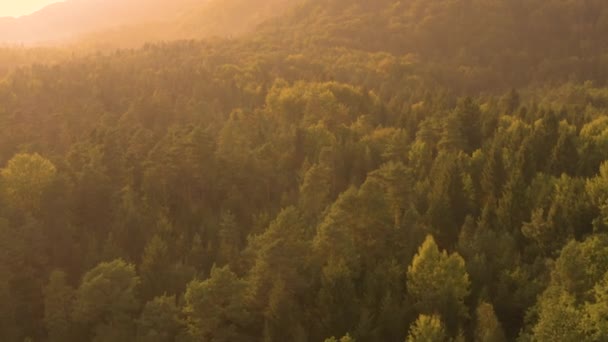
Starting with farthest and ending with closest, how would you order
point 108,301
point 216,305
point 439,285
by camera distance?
point 108,301
point 439,285
point 216,305

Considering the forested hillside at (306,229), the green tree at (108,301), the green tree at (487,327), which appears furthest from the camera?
the green tree at (108,301)

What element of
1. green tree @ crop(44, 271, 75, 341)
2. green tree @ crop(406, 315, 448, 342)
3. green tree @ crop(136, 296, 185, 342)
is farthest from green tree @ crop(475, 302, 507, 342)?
green tree @ crop(44, 271, 75, 341)

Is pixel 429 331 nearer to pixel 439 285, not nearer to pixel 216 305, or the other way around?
pixel 439 285

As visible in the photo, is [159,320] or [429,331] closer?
[429,331]

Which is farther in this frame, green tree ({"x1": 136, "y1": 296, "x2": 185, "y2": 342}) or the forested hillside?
green tree ({"x1": 136, "y1": 296, "x2": 185, "y2": 342})

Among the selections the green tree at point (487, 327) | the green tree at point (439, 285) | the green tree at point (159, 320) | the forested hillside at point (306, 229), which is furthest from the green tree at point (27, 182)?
the green tree at point (487, 327)

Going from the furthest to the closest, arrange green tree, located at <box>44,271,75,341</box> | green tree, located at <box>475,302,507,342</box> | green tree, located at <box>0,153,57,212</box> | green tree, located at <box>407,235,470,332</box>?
green tree, located at <box>0,153,57,212</box> → green tree, located at <box>44,271,75,341</box> → green tree, located at <box>407,235,470,332</box> → green tree, located at <box>475,302,507,342</box>

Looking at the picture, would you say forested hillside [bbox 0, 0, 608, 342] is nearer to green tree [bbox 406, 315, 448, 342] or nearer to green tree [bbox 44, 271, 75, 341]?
green tree [bbox 44, 271, 75, 341]

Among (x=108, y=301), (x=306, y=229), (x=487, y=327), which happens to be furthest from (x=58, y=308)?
(x=487, y=327)

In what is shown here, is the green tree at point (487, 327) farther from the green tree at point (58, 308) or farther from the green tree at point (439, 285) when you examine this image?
the green tree at point (58, 308)

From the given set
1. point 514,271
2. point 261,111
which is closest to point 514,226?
point 514,271

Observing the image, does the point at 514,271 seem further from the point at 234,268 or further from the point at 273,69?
the point at 273,69
